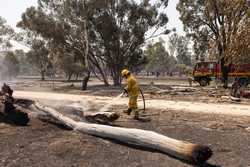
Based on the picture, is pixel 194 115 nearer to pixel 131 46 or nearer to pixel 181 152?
pixel 181 152

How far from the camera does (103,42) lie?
38594 mm

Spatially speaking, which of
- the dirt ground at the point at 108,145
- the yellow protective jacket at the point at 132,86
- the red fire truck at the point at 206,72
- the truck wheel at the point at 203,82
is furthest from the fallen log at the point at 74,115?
the truck wheel at the point at 203,82

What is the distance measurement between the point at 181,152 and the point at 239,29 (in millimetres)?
19326

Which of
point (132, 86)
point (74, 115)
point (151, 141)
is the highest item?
point (132, 86)

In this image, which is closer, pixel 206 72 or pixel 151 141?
pixel 151 141

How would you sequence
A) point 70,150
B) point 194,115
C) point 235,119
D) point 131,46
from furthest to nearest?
1. point 131,46
2. point 194,115
3. point 235,119
4. point 70,150

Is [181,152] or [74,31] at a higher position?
[74,31]

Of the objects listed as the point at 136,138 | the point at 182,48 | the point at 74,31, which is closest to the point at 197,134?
the point at 136,138

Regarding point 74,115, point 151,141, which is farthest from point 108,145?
point 74,115

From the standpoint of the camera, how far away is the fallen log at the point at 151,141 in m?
7.26

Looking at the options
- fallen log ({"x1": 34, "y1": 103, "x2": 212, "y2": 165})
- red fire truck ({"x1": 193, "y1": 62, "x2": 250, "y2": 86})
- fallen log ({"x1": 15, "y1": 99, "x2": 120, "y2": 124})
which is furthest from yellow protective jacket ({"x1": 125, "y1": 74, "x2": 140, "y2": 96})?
red fire truck ({"x1": 193, "y1": 62, "x2": 250, "y2": 86})

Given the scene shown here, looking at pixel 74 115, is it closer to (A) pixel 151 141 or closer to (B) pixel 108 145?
(B) pixel 108 145

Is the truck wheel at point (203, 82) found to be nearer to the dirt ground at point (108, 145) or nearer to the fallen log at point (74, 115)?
the dirt ground at point (108, 145)

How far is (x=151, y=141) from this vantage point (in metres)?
8.41
